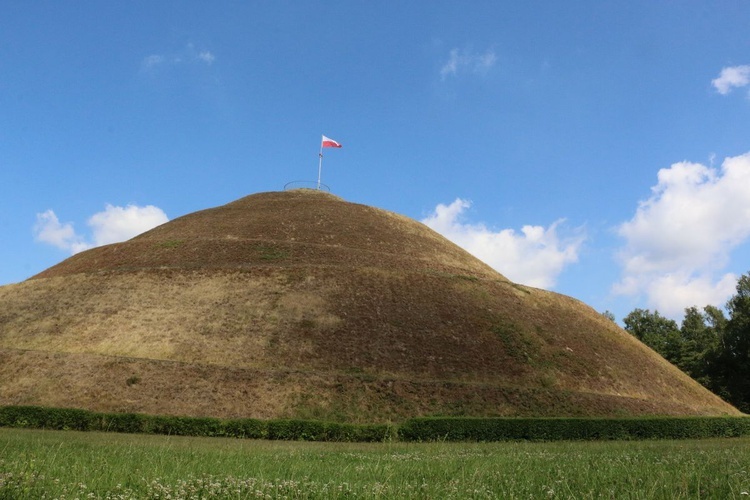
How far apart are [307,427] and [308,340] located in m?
12.5

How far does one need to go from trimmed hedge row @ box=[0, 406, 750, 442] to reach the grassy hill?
374 centimetres

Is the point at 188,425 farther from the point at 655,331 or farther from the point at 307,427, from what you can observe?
the point at 655,331

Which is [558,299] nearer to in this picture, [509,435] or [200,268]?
[509,435]

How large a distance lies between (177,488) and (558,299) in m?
54.2

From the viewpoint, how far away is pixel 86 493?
5.40 metres

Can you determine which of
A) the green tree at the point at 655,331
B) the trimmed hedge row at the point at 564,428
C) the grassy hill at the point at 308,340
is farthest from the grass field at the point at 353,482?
the green tree at the point at 655,331

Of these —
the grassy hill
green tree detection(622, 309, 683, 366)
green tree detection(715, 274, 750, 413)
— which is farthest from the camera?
green tree detection(622, 309, 683, 366)

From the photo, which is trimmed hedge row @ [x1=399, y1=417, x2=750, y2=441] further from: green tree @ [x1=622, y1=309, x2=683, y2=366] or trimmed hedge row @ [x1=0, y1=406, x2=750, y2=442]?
green tree @ [x1=622, y1=309, x2=683, y2=366]

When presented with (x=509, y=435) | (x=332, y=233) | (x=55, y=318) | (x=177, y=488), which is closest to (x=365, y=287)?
(x=332, y=233)

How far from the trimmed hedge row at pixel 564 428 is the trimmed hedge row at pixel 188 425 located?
2.28 meters

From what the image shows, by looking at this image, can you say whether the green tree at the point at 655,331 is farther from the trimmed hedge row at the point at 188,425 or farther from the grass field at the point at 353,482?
the grass field at the point at 353,482

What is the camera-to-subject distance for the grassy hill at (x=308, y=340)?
33094 mm

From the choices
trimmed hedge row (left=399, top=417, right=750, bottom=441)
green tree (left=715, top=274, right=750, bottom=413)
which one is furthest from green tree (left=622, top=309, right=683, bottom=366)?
trimmed hedge row (left=399, top=417, right=750, bottom=441)

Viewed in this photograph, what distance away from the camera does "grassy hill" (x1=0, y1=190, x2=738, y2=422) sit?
33094mm
